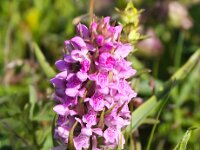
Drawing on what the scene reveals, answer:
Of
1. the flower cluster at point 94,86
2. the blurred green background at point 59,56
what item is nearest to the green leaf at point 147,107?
→ the blurred green background at point 59,56

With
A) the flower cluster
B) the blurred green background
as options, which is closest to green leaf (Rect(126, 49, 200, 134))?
the blurred green background

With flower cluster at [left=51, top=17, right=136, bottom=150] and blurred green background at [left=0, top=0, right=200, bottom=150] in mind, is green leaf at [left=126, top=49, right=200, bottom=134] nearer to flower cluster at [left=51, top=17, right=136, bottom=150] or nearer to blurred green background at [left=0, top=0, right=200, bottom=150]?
blurred green background at [left=0, top=0, right=200, bottom=150]

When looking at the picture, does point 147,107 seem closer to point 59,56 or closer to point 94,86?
point 94,86

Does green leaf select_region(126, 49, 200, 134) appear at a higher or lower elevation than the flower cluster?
lower

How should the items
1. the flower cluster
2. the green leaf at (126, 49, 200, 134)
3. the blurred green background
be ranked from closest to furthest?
the flower cluster → the green leaf at (126, 49, 200, 134) → the blurred green background

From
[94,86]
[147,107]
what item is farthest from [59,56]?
[94,86]

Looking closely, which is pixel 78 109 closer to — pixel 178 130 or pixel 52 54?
pixel 178 130

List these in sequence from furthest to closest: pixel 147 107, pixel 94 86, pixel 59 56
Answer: pixel 59 56, pixel 147 107, pixel 94 86
